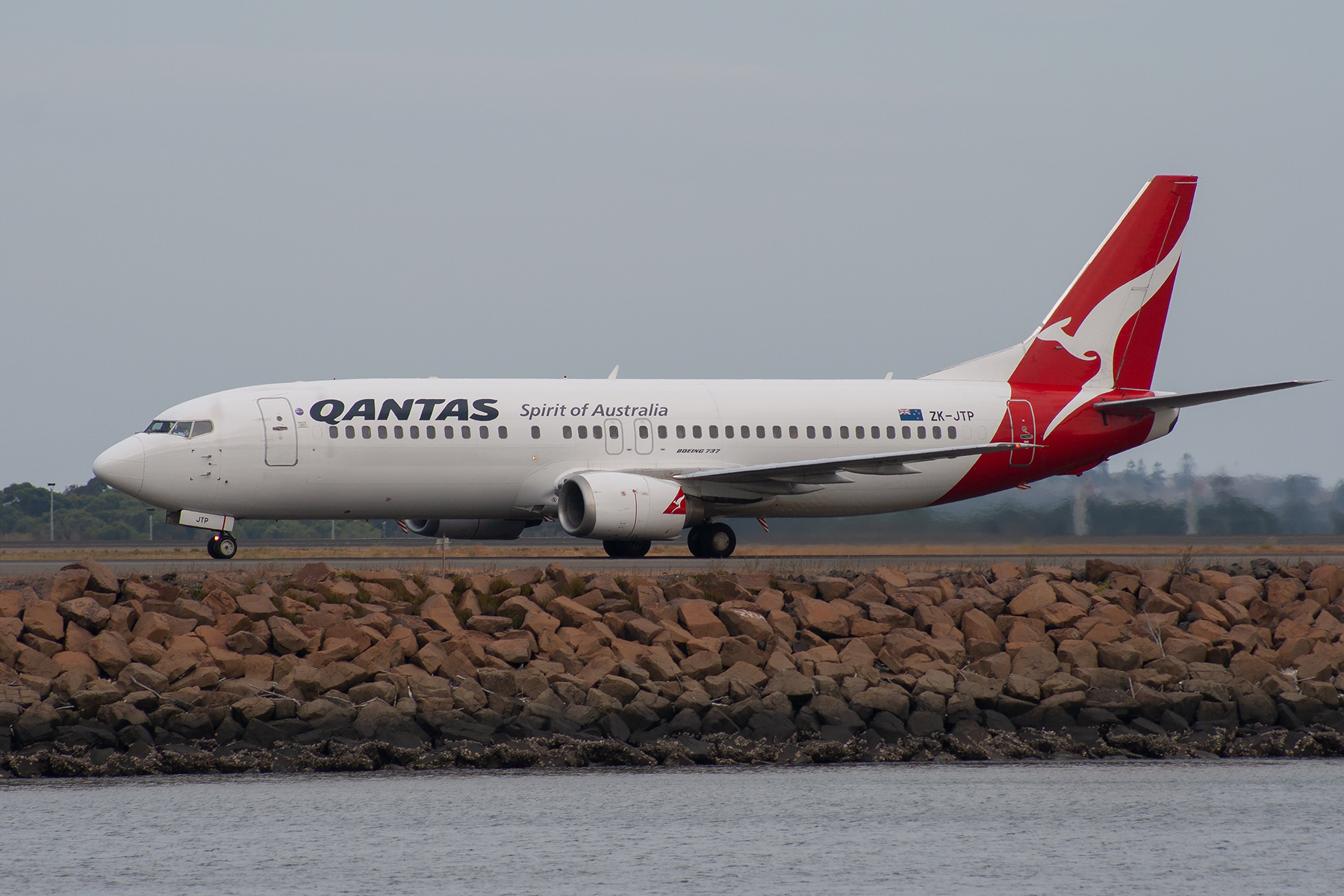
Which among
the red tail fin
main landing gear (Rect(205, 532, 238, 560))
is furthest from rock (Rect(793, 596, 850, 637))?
the red tail fin

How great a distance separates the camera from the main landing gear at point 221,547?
96.2 feet

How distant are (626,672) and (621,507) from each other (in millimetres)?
9914

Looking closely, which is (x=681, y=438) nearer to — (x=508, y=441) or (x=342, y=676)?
(x=508, y=441)

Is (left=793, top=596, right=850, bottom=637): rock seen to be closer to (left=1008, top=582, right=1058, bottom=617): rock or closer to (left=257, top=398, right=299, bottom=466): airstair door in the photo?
(left=1008, top=582, right=1058, bottom=617): rock

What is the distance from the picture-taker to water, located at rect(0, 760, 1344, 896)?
14.0 meters

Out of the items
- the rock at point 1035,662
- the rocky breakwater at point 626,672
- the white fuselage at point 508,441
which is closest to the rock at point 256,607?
the rocky breakwater at point 626,672

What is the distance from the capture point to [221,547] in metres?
29.4

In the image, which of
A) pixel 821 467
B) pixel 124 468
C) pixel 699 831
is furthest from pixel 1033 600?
pixel 124 468

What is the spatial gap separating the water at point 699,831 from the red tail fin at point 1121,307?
57.4ft

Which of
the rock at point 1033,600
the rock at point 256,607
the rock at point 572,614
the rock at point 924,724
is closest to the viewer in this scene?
the rock at point 924,724

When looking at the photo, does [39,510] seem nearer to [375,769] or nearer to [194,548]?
[194,548]

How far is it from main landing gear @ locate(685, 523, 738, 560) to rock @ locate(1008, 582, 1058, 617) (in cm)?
914

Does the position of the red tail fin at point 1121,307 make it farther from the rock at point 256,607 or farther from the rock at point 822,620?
the rock at point 256,607

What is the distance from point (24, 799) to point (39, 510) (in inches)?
2288
